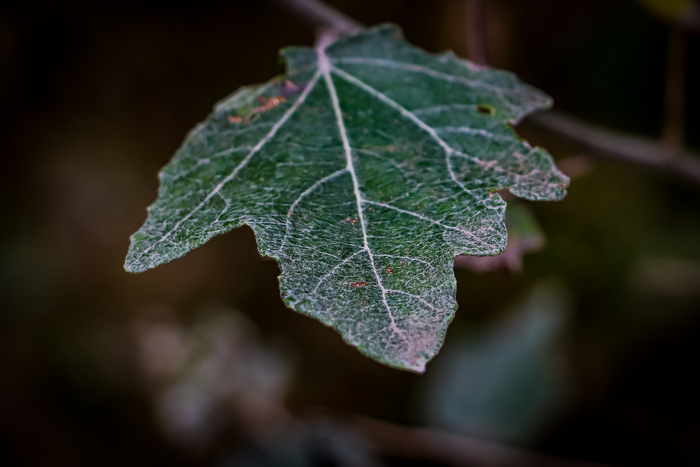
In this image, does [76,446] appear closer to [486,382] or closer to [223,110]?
[486,382]

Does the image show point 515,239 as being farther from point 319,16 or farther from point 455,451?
point 455,451

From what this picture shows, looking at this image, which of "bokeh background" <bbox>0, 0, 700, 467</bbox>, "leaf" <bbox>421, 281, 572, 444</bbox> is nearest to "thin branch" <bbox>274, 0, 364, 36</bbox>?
"bokeh background" <bbox>0, 0, 700, 467</bbox>

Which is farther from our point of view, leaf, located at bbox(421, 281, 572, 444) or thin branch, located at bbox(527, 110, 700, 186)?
leaf, located at bbox(421, 281, 572, 444)

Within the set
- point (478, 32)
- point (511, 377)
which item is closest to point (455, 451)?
point (511, 377)

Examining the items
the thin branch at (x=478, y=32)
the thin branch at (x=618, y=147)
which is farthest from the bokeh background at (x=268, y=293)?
the thin branch at (x=478, y=32)

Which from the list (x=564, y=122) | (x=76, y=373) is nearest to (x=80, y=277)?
(x=76, y=373)

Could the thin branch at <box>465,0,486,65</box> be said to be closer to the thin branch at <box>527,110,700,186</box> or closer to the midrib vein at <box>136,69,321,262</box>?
the thin branch at <box>527,110,700,186</box>
